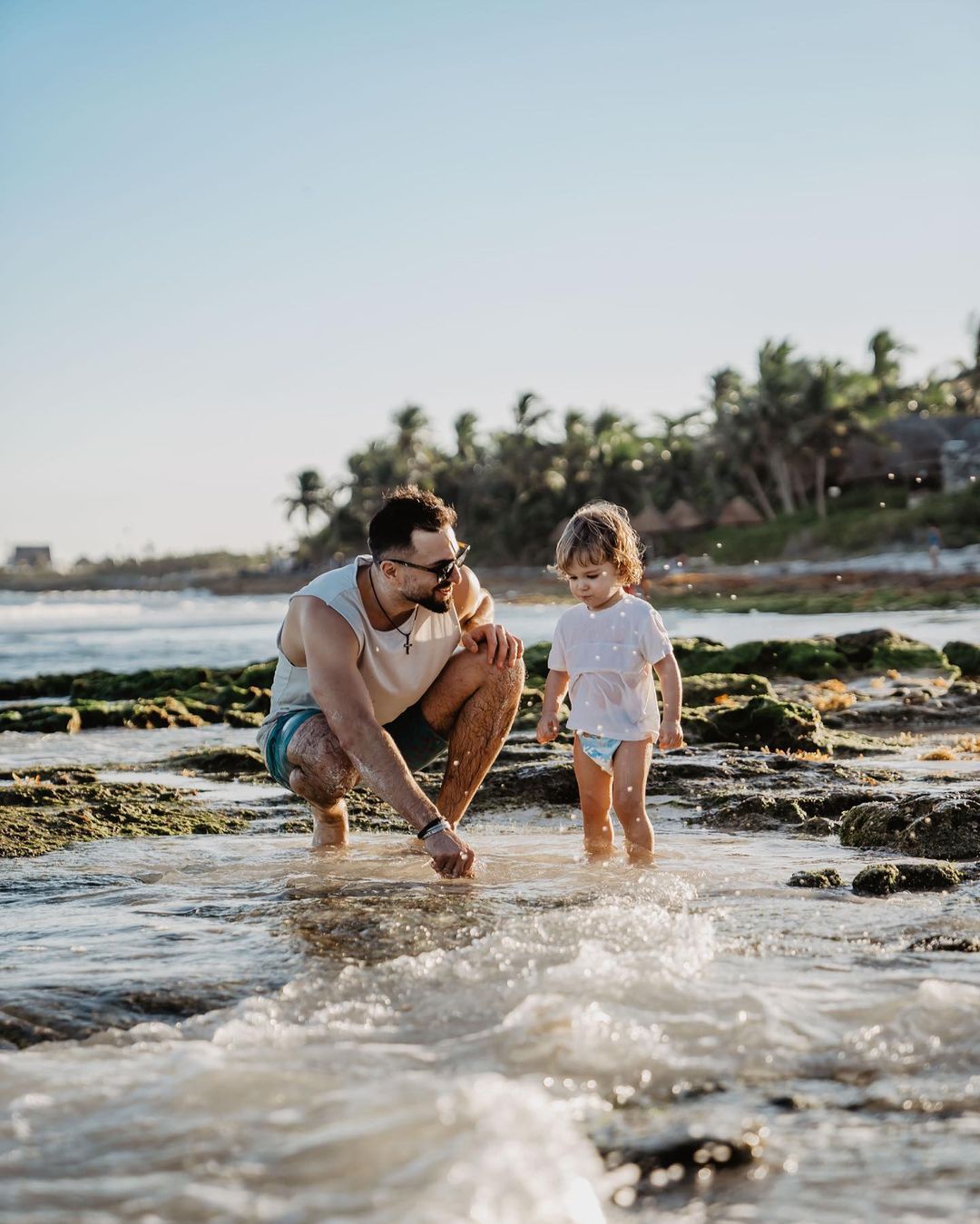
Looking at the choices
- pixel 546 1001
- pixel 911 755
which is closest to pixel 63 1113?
pixel 546 1001

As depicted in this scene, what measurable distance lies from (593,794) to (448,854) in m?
1.36

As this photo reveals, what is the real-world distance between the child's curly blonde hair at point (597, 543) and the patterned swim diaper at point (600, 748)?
26.3 inches

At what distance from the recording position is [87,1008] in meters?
2.96

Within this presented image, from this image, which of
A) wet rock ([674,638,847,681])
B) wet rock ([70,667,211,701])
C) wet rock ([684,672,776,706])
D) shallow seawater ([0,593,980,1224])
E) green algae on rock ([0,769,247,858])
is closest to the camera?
shallow seawater ([0,593,980,1224])

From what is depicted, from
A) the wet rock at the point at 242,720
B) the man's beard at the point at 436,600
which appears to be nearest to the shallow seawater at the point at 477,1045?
the man's beard at the point at 436,600

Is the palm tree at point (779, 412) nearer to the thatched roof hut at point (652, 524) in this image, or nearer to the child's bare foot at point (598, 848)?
the thatched roof hut at point (652, 524)

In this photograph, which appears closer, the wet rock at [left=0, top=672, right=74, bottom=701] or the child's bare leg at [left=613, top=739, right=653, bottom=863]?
the child's bare leg at [left=613, top=739, right=653, bottom=863]

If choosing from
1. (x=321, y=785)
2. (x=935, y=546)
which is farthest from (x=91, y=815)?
(x=935, y=546)

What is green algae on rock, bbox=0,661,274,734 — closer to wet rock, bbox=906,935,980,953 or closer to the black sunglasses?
the black sunglasses

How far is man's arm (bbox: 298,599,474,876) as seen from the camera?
3.99 metres

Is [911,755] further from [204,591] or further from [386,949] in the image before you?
[204,591]

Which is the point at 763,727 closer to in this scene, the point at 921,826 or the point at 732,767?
the point at 732,767

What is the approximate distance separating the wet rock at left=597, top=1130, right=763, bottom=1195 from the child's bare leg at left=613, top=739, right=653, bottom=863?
2.64 metres

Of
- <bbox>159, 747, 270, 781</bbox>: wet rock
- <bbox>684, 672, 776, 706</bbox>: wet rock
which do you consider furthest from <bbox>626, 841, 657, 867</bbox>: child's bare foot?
<bbox>684, 672, 776, 706</bbox>: wet rock
